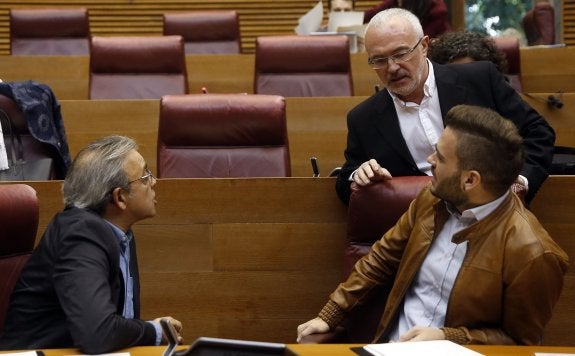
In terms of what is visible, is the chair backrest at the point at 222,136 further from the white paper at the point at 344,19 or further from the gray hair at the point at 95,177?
the white paper at the point at 344,19

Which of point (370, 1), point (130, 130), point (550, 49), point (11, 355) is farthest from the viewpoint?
point (370, 1)

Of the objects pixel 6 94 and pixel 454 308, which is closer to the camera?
pixel 454 308

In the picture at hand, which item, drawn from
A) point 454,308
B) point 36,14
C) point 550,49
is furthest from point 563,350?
point 36,14

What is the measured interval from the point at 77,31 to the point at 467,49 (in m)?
1.53

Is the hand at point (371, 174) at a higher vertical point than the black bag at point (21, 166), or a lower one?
higher

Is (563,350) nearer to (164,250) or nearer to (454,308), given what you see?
(454,308)

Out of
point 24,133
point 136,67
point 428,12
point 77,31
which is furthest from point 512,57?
point 77,31

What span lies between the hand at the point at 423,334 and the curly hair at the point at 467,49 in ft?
2.00

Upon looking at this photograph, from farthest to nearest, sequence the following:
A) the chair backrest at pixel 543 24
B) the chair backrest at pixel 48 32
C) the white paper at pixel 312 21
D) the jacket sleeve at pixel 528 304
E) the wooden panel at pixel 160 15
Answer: the wooden panel at pixel 160 15
the chair backrest at pixel 543 24
the chair backrest at pixel 48 32
the white paper at pixel 312 21
the jacket sleeve at pixel 528 304

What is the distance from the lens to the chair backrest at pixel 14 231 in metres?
0.92

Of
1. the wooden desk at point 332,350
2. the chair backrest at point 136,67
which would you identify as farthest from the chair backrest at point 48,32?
the wooden desk at point 332,350

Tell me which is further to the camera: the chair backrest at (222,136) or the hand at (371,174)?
the chair backrest at (222,136)

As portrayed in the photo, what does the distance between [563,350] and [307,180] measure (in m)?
0.46

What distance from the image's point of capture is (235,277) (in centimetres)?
116
